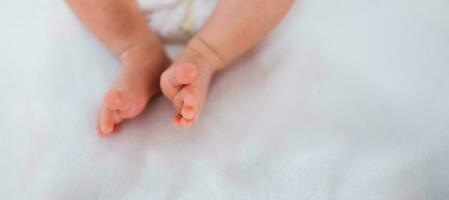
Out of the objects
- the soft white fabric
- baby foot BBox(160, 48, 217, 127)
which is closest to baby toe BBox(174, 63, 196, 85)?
baby foot BBox(160, 48, 217, 127)

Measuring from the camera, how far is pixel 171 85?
2.30 feet

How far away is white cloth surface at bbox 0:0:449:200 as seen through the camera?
0.71 m

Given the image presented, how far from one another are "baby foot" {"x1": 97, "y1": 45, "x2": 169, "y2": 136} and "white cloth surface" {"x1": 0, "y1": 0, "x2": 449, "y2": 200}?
38 mm

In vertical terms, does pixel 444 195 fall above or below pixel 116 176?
below

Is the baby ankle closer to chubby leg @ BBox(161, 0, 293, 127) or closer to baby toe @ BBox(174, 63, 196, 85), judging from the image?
chubby leg @ BBox(161, 0, 293, 127)

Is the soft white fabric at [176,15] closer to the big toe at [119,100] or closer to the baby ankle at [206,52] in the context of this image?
the baby ankle at [206,52]

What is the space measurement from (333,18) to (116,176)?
1.44 ft

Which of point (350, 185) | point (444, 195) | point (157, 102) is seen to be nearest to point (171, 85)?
point (157, 102)

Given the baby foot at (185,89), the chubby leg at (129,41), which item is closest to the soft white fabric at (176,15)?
the chubby leg at (129,41)

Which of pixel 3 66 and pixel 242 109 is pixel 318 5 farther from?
pixel 3 66

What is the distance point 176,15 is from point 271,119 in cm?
26

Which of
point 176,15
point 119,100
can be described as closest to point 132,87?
point 119,100

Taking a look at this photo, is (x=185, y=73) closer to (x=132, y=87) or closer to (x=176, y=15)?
(x=132, y=87)

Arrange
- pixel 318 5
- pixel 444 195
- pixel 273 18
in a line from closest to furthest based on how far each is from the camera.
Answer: pixel 444 195
pixel 273 18
pixel 318 5
